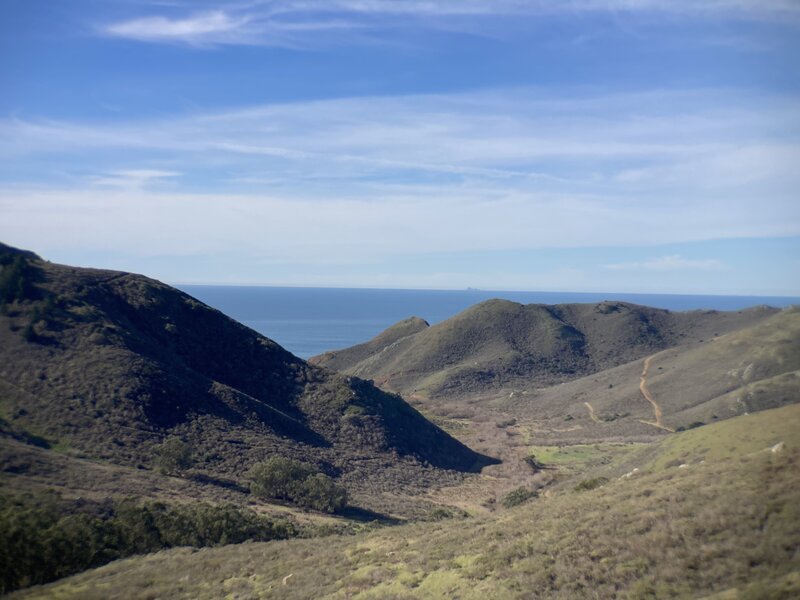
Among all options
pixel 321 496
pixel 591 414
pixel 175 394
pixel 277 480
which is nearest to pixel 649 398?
pixel 591 414

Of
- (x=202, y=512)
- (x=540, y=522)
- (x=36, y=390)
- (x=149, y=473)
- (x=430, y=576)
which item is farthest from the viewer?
(x=36, y=390)

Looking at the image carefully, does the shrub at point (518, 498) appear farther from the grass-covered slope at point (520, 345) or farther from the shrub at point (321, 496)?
the grass-covered slope at point (520, 345)

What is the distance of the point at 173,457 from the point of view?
3278cm

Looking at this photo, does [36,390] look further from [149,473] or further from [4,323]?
[149,473]

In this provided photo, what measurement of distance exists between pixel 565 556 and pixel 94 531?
15.4 meters

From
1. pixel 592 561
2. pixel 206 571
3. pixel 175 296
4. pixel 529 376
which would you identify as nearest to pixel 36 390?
pixel 175 296

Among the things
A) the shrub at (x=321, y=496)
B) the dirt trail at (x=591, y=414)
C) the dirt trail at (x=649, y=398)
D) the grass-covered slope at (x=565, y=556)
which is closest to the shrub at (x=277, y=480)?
the shrub at (x=321, y=496)

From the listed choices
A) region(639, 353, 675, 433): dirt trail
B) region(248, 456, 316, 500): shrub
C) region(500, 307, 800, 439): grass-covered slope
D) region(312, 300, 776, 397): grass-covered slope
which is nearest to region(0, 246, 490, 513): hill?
region(248, 456, 316, 500): shrub

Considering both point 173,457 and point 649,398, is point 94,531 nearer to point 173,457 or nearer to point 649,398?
point 173,457

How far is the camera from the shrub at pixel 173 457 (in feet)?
106

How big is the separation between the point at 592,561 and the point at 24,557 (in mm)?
15699

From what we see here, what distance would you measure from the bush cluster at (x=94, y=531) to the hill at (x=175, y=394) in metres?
10.1

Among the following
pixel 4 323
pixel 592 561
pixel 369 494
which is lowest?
pixel 369 494

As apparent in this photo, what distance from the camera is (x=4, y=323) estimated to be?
41.0 meters
